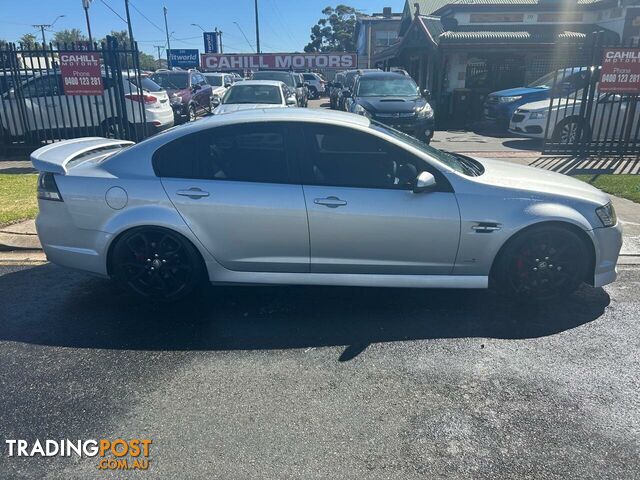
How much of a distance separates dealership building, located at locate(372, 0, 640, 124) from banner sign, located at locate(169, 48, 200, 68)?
31.8 metres

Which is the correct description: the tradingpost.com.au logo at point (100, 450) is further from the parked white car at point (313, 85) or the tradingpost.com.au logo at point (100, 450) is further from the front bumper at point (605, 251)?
the parked white car at point (313, 85)

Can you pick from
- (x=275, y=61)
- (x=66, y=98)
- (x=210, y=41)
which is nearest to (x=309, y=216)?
(x=66, y=98)

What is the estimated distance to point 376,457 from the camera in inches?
99.3

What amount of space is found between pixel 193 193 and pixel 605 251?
3345 mm

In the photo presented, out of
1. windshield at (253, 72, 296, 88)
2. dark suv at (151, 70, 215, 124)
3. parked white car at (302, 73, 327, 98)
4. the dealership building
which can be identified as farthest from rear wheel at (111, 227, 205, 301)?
parked white car at (302, 73, 327, 98)

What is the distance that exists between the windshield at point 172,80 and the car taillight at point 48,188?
1480 centimetres

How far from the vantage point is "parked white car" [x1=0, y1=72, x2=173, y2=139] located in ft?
35.5

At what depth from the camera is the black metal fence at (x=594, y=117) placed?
9.66 m

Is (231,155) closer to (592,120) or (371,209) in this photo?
(371,209)

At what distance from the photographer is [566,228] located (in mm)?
3924

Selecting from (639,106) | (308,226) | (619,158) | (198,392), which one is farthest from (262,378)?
(639,106)

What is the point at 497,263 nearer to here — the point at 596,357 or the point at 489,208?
the point at 489,208

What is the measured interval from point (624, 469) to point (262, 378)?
204 centimetres

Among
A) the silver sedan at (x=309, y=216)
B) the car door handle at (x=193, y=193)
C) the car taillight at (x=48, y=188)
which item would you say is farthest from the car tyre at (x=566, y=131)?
the car taillight at (x=48, y=188)
